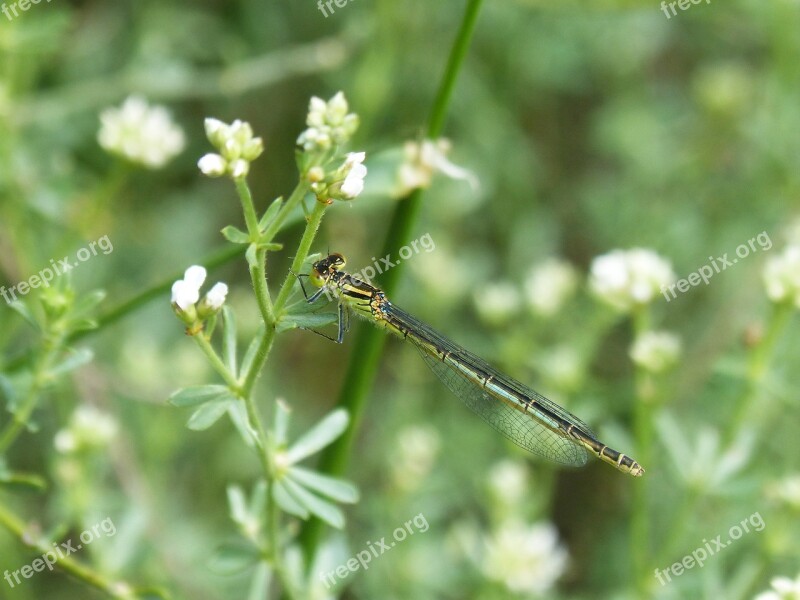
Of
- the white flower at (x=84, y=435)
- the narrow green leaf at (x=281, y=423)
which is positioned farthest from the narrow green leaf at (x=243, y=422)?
the white flower at (x=84, y=435)

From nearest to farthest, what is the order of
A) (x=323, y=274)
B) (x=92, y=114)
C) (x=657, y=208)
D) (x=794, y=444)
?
(x=323, y=274)
(x=794, y=444)
(x=92, y=114)
(x=657, y=208)

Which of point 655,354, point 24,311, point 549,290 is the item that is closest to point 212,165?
point 24,311

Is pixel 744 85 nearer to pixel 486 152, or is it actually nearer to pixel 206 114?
pixel 486 152

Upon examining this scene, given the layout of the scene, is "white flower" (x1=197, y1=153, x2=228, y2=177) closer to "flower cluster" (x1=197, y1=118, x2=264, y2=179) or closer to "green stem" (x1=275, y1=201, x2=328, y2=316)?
"flower cluster" (x1=197, y1=118, x2=264, y2=179)

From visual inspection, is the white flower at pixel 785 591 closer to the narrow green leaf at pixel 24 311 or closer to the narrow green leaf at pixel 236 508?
the narrow green leaf at pixel 236 508

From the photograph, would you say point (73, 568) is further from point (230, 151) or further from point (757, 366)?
point (757, 366)

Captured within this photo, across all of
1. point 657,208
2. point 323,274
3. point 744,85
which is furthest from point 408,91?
point 323,274
